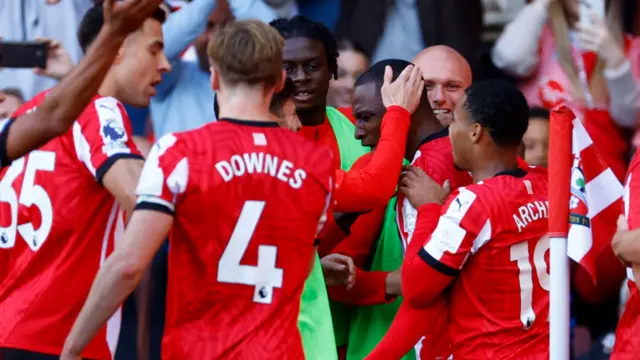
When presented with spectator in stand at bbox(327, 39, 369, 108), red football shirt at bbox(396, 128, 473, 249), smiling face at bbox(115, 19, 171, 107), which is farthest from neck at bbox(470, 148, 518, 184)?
spectator in stand at bbox(327, 39, 369, 108)

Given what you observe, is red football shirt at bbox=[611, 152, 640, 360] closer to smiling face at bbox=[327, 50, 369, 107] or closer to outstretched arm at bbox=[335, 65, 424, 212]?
outstretched arm at bbox=[335, 65, 424, 212]

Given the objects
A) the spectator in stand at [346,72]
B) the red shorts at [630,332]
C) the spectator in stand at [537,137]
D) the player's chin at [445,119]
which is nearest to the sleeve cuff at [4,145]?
the red shorts at [630,332]

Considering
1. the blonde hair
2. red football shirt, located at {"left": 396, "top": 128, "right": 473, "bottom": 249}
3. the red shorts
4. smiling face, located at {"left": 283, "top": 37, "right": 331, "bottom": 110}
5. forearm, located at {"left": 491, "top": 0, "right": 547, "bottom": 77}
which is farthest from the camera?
forearm, located at {"left": 491, "top": 0, "right": 547, "bottom": 77}

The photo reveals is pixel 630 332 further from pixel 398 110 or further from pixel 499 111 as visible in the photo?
pixel 398 110

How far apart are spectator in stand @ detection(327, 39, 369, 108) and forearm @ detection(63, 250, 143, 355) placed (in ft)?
11.7

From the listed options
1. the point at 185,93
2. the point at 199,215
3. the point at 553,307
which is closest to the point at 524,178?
the point at 553,307

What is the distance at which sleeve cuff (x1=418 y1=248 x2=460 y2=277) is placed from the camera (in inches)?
170

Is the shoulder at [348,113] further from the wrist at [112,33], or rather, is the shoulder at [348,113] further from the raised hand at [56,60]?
the wrist at [112,33]

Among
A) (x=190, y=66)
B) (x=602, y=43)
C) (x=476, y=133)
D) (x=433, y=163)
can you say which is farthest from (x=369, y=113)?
(x=190, y=66)

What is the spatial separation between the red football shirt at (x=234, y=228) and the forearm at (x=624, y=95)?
2934 millimetres

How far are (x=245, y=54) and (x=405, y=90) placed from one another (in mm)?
1134

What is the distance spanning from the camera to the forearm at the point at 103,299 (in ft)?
11.6

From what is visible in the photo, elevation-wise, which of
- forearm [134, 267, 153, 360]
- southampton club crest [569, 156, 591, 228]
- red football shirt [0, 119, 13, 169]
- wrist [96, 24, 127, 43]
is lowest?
forearm [134, 267, 153, 360]

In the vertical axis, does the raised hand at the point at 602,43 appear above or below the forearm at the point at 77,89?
below
